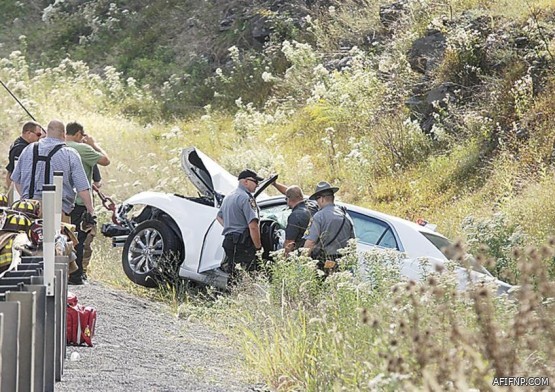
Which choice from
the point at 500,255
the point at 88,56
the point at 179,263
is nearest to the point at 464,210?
the point at 500,255

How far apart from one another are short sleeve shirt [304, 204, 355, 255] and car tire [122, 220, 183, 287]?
221cm

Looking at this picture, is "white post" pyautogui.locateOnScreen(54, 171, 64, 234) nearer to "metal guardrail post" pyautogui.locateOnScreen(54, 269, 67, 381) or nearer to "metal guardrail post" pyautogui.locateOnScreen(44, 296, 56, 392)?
"metal guardrail post" pyautogui.locateOnScreen(54, 269, 67, 381)

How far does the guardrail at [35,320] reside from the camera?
6004mm

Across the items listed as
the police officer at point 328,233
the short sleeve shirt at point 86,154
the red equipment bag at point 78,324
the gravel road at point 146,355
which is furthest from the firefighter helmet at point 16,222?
the short sleeve shirt at point 86,154

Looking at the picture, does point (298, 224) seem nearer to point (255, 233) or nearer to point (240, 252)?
point (255, 233)

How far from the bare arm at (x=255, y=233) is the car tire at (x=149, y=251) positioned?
42.6 inches

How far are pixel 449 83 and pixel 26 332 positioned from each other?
1481cm

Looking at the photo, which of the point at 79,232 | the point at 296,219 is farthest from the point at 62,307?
the point at 79,232

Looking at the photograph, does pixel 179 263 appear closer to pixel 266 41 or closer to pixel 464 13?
pixel 464 13

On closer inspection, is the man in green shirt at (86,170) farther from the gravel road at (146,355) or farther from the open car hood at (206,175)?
the open car hood at (206,175)

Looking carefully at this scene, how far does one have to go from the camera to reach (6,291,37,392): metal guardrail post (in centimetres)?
640

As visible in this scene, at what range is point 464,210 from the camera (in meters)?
16.9

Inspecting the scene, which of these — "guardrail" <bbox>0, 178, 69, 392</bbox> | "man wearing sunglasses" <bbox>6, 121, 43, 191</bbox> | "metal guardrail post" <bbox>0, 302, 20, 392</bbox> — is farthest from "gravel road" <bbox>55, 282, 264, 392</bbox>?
"man wearing sunglasses" <bbox>6, 121, 43, 191</bbox>

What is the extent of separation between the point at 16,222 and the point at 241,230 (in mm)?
3801
